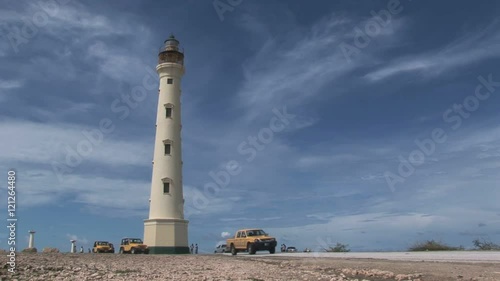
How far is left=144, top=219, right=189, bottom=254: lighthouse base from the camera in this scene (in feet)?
121

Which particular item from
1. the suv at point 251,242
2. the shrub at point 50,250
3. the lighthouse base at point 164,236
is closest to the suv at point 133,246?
the lighthouse base at point 164,236

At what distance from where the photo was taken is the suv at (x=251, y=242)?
3397cm

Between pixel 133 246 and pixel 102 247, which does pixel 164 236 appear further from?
pixel 102 247

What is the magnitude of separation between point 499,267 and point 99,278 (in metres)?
12.7

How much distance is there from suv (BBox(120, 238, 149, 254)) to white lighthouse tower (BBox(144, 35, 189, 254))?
0.53 metres

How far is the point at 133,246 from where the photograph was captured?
125 feet

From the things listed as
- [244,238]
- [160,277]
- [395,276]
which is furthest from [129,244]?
[395,276]

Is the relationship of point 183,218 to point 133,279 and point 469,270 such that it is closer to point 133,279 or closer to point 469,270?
point 133,279

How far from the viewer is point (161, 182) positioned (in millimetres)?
38750

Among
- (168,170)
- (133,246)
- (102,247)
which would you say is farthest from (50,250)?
(168,170)

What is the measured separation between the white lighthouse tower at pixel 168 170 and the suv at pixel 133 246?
53cm

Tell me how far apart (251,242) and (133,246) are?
1054 cm

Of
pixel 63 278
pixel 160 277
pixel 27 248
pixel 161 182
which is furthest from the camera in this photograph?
pixel 161 182

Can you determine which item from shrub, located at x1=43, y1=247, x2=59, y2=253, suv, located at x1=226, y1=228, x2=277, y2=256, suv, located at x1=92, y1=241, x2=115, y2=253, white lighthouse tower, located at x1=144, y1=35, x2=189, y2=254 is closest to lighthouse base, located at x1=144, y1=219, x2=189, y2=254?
white lighthouse tower, located at x1=144, y1=35, x2=189, y2=254
